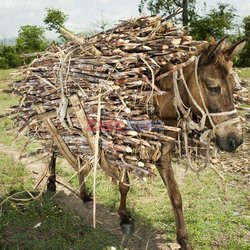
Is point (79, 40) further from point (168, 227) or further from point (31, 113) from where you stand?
point (168, 227)

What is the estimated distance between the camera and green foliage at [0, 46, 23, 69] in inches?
1492

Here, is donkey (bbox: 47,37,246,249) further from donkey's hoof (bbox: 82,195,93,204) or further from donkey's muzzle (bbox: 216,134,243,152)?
donkey's hoof (bbox: 82,195,93,204)

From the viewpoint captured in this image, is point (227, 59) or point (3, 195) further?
point (3, 195)

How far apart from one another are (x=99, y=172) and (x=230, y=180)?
2.63 meters

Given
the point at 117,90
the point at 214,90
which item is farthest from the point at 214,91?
the point at 117,90

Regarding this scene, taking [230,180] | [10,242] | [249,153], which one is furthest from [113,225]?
[249,153]

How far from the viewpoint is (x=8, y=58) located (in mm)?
38844

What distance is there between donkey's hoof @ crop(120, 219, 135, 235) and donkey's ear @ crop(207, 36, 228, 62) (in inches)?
106

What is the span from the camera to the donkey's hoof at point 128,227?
4.83 meters

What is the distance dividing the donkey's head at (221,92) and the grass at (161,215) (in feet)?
5.71

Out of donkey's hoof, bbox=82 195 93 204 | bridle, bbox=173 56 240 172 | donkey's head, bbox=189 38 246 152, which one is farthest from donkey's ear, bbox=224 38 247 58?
donkey's hoof, bbox=82 195 93 204

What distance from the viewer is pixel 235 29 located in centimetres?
3659

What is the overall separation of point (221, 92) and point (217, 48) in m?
0.44

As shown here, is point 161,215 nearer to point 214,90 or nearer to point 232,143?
point 232,143
